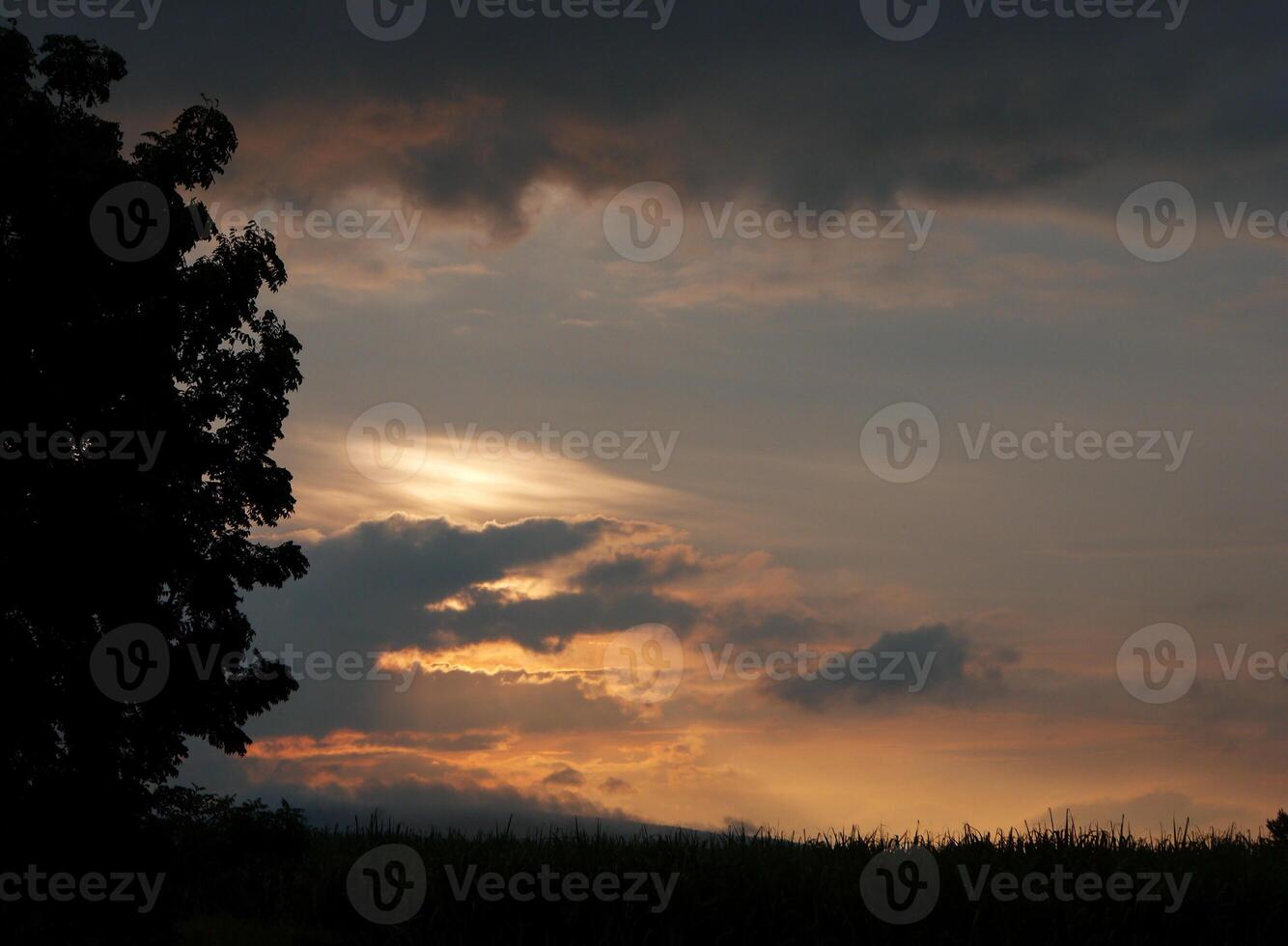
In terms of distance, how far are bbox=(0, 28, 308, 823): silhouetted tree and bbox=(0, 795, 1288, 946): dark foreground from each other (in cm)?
489

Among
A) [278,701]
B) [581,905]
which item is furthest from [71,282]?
[581,905]

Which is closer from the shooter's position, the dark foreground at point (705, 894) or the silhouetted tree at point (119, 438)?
the dark foreground at point (705, 894)

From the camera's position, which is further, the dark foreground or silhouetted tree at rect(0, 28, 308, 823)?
silhouetted tree at rect(0, 28, 308, 823)

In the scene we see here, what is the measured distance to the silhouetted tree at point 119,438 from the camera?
22.7m

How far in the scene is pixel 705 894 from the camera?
51.3ft

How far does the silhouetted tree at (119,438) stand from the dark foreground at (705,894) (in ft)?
16.0

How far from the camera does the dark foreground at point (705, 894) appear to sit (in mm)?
15148

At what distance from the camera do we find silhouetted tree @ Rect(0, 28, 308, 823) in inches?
894

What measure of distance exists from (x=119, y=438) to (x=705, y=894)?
48.7 feet

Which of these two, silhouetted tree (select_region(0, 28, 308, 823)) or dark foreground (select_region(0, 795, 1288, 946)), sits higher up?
silhouetted tree (select_region(0, 28, 308, 823))

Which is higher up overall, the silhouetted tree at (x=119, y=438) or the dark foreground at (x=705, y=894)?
the silhouetted tree at (x=119, y=438)

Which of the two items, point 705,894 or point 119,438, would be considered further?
point 119,438

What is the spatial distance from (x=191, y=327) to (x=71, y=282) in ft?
8.47

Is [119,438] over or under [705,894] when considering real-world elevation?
over
